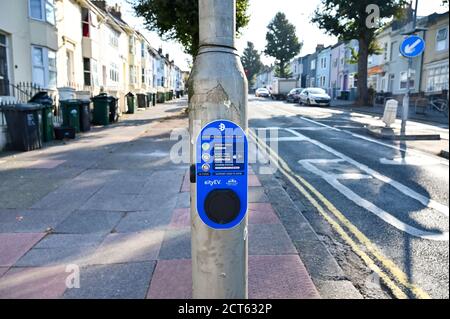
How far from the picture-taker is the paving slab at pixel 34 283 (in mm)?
3295

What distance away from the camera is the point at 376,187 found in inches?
277

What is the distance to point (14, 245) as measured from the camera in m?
4.35

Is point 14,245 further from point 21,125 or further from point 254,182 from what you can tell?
point 21,125

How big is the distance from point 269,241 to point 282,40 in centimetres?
7676

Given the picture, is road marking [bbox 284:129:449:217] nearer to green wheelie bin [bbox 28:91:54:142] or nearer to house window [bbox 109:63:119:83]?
green wheelie bin [bbox 28:91:54:142]

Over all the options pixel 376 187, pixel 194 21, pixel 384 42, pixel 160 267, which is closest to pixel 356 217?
pixel 376 187

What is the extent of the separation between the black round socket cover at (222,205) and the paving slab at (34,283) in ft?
6.63

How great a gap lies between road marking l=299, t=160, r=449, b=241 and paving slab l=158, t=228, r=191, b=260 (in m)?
2.74

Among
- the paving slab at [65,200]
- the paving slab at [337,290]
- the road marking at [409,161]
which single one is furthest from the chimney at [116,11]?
the paving slab at [337,290]

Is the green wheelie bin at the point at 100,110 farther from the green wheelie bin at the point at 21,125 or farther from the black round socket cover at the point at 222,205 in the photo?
the black round socket cover at the point at 222,205

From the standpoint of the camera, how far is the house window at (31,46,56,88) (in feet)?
50.4

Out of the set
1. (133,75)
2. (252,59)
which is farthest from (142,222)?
(252,59)

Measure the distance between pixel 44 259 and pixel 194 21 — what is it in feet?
54.2
